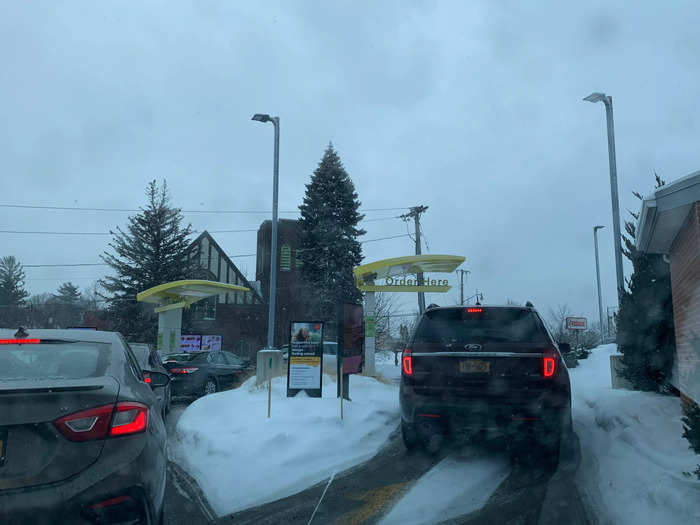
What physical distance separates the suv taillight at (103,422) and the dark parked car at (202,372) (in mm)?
10299

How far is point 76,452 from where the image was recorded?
2895 millimetres

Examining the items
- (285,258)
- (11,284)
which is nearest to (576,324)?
(285,258)

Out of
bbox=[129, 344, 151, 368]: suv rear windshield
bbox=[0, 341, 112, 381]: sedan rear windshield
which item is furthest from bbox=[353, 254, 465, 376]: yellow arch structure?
bbox=[0, 341, 112, 381]: sedan rear windshield

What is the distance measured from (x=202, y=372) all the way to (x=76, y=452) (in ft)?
38.1

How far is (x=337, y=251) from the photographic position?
35750 mm

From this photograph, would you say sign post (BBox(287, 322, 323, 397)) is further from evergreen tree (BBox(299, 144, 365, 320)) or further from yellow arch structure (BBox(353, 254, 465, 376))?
evergreen tree (BBox(299, 144, 365, 320))

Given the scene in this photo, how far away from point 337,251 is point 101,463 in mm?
32870

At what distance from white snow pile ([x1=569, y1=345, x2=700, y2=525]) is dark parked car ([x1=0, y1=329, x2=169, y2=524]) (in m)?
3.67

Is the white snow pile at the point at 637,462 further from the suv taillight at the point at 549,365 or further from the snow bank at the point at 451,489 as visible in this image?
the suv taillight at the point at 549,365

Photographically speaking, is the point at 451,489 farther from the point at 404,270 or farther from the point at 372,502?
the point at 404,270

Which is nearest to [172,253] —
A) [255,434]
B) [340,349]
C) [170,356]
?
[170,356]

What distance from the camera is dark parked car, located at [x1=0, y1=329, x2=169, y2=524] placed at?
9.12 feet

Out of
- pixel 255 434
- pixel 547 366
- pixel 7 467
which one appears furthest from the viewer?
pixel 255 434

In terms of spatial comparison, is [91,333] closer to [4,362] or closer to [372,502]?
[4,362]
